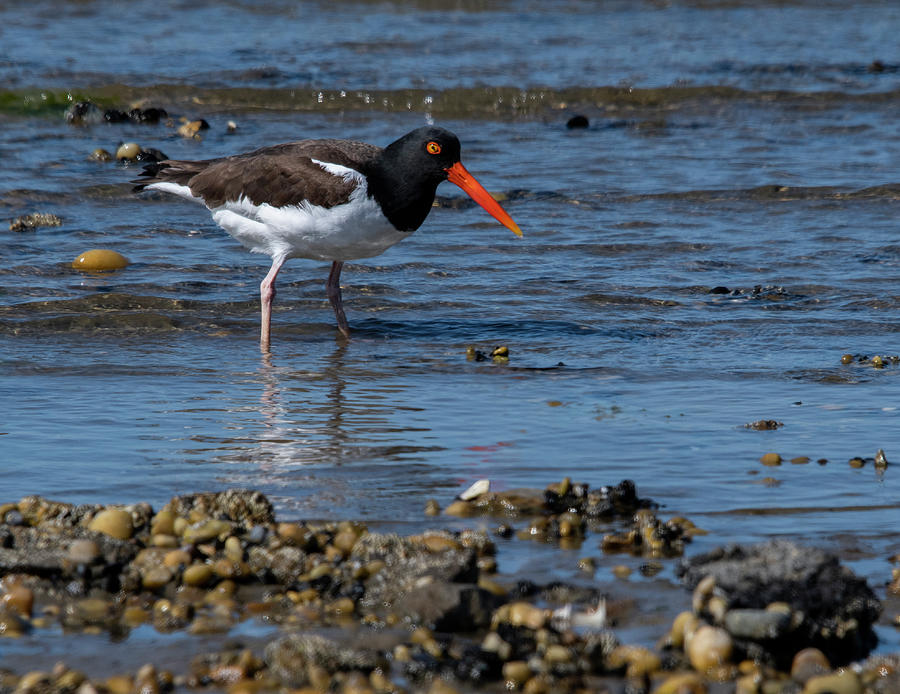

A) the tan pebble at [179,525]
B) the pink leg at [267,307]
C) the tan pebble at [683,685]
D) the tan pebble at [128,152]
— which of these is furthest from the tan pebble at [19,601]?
the tan pebble at [128,152]

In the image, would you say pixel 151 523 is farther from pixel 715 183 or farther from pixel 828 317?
pixel 715 183

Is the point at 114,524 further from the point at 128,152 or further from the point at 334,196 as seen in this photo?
the point at 128,152

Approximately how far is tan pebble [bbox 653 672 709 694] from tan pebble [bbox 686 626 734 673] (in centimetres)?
6

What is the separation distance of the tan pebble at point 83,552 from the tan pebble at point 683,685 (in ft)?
5.69

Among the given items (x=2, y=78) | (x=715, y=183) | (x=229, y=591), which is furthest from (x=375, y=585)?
(x=2, y=78)

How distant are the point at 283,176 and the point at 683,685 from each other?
4828 mm

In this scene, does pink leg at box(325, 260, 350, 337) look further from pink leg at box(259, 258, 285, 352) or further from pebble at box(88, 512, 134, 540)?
pebble at box(88, 512, 134, 540)

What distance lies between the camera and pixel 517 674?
3.33 metres

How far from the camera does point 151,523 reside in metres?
4.19

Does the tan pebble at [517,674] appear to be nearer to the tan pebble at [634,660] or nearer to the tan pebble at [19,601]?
the tan pebble at [634,660]

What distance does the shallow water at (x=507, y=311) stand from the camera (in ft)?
16.2

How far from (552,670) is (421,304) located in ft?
16.2

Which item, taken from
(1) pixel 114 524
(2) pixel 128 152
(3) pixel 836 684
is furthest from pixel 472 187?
(2) pixel 128 152

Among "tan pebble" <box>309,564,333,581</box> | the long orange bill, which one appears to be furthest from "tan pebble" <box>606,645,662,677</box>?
the long orange bill
